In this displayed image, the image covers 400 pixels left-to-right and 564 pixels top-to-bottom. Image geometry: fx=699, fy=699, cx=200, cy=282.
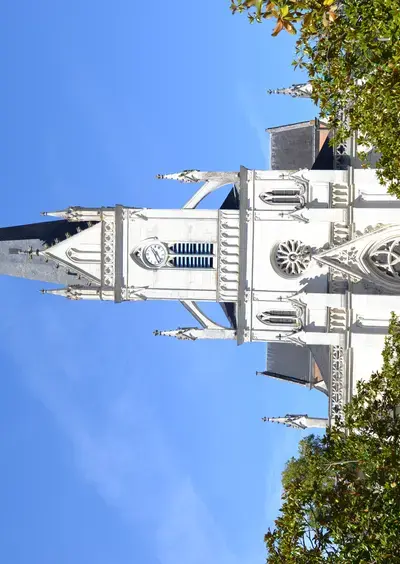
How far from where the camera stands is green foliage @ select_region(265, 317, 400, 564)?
22859 millimetres

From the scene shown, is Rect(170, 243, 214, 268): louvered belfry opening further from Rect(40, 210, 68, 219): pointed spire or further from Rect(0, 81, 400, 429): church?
Rect(40, 210, 68, 219): pointed spire

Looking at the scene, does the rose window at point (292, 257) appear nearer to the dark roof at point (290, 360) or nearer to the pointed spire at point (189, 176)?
the pointed spire at point (189, 176)

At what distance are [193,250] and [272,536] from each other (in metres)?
15.4

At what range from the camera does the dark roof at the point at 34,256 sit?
37.0 m

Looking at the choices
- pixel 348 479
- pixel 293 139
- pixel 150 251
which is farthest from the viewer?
pixel 293 139

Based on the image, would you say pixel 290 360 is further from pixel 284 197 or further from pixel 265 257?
pixel 284 197

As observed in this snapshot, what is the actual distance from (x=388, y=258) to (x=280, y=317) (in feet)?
19.5

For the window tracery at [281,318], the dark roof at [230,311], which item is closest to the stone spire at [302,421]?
the dark roof at [230,311]

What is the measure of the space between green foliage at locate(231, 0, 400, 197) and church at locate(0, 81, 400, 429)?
7.49 meters

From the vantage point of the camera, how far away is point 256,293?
115 ft

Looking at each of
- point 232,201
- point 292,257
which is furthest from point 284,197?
point 232,201

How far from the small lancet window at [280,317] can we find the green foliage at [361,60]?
10.2m

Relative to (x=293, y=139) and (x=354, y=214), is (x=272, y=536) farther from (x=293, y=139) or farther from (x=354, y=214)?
(x=293, y=139)

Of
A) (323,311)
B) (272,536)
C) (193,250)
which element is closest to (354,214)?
(323,311)
